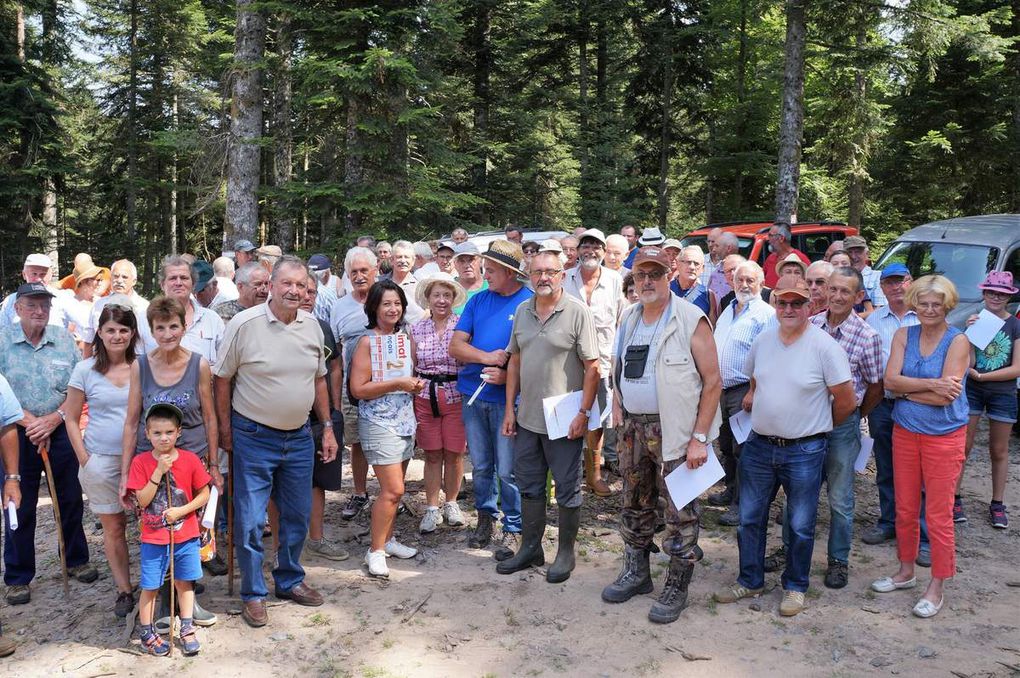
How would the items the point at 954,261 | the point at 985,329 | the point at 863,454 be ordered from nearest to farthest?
the point at 863,454 → the point at 985,329 → the point at 954,261

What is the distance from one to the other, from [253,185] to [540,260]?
32.3 ft

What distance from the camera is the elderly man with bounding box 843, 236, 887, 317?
7465 millimetres

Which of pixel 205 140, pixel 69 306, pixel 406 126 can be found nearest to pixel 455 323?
pixel 69 306

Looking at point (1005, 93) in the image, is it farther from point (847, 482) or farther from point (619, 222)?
point (847, 482)

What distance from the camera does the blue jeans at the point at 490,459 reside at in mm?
5430

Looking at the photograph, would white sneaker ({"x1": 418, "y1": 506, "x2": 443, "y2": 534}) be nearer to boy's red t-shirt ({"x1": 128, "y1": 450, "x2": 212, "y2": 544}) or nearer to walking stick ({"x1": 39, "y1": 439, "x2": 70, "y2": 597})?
boy's red t-shirt ({"x1": 128, "y1": 450, "x2": 212, "y2": 544})

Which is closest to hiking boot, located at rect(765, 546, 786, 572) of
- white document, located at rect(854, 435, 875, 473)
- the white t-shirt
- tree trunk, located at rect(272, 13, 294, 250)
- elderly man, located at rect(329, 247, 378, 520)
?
white document, located at rect(854, 435, 875, 473)

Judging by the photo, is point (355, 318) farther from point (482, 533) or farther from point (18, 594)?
point (18, 594)

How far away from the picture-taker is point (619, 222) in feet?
71.1

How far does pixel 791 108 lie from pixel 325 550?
42.1 ft

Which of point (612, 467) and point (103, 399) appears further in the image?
point (612, 467)

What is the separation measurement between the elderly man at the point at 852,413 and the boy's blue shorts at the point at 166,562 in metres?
3.86

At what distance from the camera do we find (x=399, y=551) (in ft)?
17.6

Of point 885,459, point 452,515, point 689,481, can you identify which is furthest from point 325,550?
point 885,459
